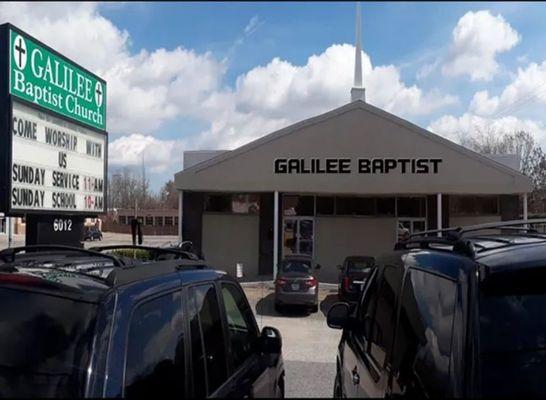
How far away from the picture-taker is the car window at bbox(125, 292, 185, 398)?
8.60 ft

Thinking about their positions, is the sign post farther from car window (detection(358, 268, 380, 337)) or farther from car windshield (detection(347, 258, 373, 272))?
car windshield (detection(347, 258, 373, 272))

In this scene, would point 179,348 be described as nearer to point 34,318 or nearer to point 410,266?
point 34,318

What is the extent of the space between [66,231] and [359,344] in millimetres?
6953

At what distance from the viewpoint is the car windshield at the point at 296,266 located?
1745 centimetres

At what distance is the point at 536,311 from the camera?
9.38ft

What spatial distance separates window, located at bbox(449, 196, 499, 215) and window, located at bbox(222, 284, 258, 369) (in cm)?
2289

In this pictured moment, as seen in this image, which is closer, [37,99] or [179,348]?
[179,348]

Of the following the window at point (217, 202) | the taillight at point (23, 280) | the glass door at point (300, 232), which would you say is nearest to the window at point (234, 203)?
the window at point (217, 202)

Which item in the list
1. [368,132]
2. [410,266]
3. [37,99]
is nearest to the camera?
[410,266]

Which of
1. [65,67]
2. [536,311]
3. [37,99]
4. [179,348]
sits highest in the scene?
[65,67]

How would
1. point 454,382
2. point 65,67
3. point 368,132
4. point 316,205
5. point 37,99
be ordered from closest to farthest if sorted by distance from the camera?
point 454,382, point 37,99, point 65,67, point 368,132, point 316,205

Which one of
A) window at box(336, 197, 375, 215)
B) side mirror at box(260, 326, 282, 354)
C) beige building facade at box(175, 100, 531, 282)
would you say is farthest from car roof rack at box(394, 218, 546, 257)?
window at box(336, 197, 375, 215)

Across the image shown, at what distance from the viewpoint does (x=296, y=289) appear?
16672mm

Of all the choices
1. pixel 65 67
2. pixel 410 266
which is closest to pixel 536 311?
pixel 410 266
